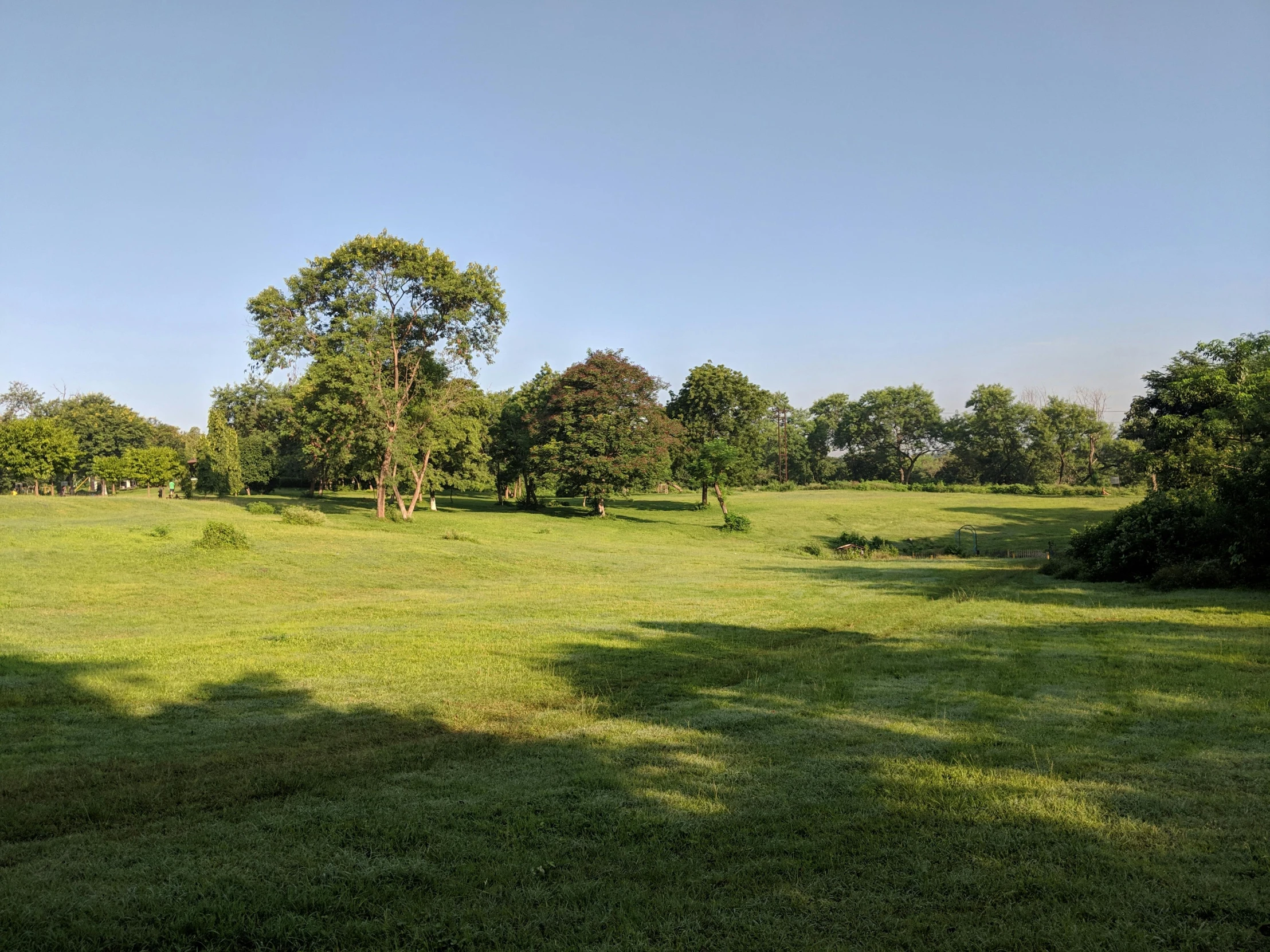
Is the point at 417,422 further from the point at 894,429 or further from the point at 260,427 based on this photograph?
the point at 894,429

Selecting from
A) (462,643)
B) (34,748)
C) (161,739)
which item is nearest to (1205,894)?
(161,739)

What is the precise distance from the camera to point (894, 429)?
373ft

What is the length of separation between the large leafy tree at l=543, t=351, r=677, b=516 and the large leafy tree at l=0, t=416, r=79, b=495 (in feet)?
139

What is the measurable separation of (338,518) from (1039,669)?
131 feet

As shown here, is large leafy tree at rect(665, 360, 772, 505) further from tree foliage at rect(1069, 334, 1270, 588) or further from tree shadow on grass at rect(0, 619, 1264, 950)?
tree shadow on grass at rect(0, 619, 1264, 950)

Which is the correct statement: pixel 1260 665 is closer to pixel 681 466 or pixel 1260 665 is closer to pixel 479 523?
pixel 479 523

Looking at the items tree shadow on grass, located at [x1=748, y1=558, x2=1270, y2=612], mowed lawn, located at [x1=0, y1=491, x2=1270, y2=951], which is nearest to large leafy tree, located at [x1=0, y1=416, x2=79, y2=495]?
mowed lawn, located at [x1=0, y1=491, x2=1270, y2=951]

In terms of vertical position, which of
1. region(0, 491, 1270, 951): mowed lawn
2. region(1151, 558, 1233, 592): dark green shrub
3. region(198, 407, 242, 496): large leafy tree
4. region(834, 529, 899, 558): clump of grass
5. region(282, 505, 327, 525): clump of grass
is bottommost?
region(834, 529, 899, 558): clump of grass

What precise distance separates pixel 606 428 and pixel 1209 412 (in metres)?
32.7

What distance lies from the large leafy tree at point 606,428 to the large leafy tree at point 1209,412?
28.6m

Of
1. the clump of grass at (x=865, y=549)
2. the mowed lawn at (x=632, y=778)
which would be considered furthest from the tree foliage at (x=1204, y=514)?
the clump of grass at (x=865, y=549)

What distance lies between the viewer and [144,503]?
46219 mm

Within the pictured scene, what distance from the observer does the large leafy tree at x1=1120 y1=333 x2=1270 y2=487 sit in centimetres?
2872

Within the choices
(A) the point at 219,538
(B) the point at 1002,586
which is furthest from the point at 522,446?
(B) the point at 1002,586
